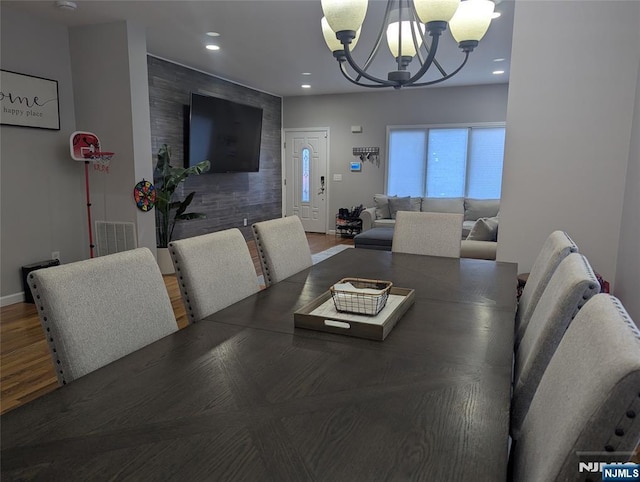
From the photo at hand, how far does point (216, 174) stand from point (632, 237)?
5.17 meters

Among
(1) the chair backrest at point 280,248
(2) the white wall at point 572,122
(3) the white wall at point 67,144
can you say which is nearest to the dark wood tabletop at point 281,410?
(1) the chair backrest at point 280,248

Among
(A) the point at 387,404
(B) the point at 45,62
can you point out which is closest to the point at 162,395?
(A) the point at 387,404

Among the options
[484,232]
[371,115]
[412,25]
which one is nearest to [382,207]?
[371,115]

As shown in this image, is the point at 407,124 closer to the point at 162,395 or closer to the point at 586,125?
the point at 586,125

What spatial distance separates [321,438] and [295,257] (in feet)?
5.41

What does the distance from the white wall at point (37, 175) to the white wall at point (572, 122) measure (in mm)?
4038

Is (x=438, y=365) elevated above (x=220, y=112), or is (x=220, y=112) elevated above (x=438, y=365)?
(x=220, y=112)

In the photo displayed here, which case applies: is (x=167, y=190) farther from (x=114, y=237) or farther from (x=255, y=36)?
Answer: (x=255, y=36)

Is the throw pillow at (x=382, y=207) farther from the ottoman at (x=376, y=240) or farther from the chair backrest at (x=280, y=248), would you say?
the chair backrest at (x=280, y=248)

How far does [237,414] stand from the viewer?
92 centimetres

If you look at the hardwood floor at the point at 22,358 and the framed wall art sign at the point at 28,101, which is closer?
the hardwood floor at the point at 22,358

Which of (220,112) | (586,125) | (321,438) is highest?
(220,112)

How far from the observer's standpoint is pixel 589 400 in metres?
0.64

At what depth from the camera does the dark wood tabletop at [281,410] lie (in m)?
0.77
